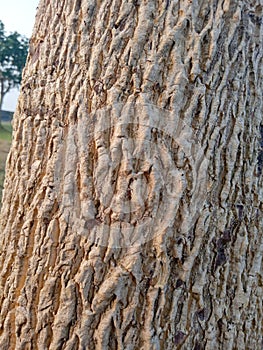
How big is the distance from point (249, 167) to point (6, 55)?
16.8 metres

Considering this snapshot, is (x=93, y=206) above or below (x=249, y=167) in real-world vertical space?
below

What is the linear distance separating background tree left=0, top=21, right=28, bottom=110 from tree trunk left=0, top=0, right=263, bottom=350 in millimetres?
15861

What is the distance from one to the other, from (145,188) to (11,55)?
16.7 meters

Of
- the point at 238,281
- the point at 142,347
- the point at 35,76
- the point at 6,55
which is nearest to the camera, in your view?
A: the point at 142,347

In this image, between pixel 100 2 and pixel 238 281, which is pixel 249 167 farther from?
pixel 100 2

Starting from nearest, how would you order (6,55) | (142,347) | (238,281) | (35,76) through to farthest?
1. (142,347)
2. (238,281)
3. (35,76)
4. (6,55)

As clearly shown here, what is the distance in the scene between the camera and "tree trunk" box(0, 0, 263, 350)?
130 cm

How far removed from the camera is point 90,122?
137 centimetres

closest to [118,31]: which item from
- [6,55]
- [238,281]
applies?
[238,281]

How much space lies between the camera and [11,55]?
55.5ft

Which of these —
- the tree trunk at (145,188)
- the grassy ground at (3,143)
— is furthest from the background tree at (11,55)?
the tree trunk at (145,188)

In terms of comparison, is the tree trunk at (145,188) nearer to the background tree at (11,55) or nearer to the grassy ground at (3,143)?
the grassy ground at (3,143)

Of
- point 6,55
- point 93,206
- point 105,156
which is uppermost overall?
point 6,55

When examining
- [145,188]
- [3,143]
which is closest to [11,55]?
[3,143]
